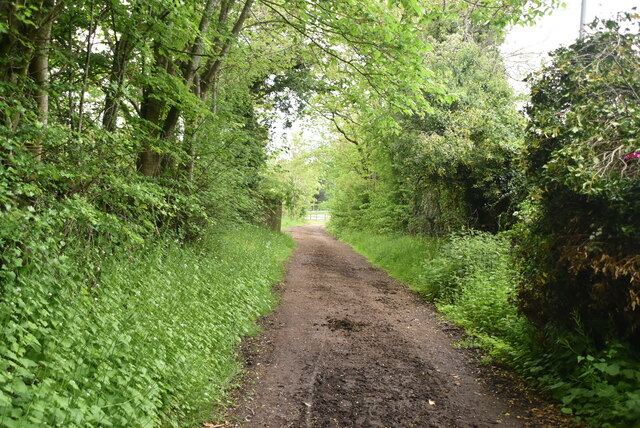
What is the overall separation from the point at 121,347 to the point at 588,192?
451cm

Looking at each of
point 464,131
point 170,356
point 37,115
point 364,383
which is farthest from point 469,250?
point 37,115

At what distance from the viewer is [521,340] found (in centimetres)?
527

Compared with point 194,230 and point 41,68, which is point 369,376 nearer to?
point 194,230

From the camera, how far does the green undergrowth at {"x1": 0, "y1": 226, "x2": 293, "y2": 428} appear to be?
2.52 m

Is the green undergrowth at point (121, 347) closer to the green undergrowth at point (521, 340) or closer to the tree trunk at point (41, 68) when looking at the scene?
the tree trunk at point (41, 68)

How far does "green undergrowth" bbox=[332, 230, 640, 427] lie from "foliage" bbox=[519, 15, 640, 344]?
27 cm

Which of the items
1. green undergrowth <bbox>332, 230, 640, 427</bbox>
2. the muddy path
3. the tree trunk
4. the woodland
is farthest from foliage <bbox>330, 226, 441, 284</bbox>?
the tree trunk

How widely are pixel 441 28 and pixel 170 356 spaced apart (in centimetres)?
1507

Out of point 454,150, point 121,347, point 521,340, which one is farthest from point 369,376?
point 454,150

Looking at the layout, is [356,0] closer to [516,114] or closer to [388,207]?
[516,114]

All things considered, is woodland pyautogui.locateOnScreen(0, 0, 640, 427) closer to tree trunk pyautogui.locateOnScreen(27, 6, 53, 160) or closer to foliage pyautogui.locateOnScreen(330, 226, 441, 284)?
tree trunk pyautogui.locateOnScreen(27, 6, 53, 160)

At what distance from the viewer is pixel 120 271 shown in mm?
4809

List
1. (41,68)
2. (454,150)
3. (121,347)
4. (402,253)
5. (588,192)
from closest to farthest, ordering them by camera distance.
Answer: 1. (121,347)
2. (588,192)
3. (41,68)
4. (454,150)
5. (402,253)

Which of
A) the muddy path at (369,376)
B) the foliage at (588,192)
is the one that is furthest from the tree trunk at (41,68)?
the foliage at (588,192)
